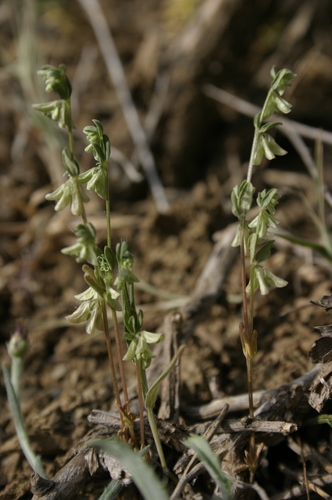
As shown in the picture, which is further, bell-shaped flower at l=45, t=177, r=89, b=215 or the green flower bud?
the green flower bud

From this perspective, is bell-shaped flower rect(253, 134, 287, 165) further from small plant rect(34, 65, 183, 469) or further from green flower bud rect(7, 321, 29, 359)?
green flower bud rect(7, 321, 29, 359)

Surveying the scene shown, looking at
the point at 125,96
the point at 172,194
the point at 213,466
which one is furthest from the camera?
the point at 125,96

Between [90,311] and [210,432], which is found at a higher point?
[90,311]

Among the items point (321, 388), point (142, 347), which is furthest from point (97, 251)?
point (321, 388)

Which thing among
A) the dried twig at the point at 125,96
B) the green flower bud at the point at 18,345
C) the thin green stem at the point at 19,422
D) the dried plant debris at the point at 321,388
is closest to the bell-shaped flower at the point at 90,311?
the thin green stem at the point at 19,422

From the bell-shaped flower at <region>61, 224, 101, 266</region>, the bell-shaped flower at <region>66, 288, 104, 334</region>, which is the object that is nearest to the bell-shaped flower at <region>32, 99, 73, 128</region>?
the bell-shaped flower at <region>61, 224, 101, 266</region>

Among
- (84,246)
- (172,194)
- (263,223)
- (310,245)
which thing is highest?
(84,246)

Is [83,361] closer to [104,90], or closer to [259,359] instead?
[259,359]

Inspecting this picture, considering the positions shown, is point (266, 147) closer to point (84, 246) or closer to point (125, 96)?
point (84, 246)
